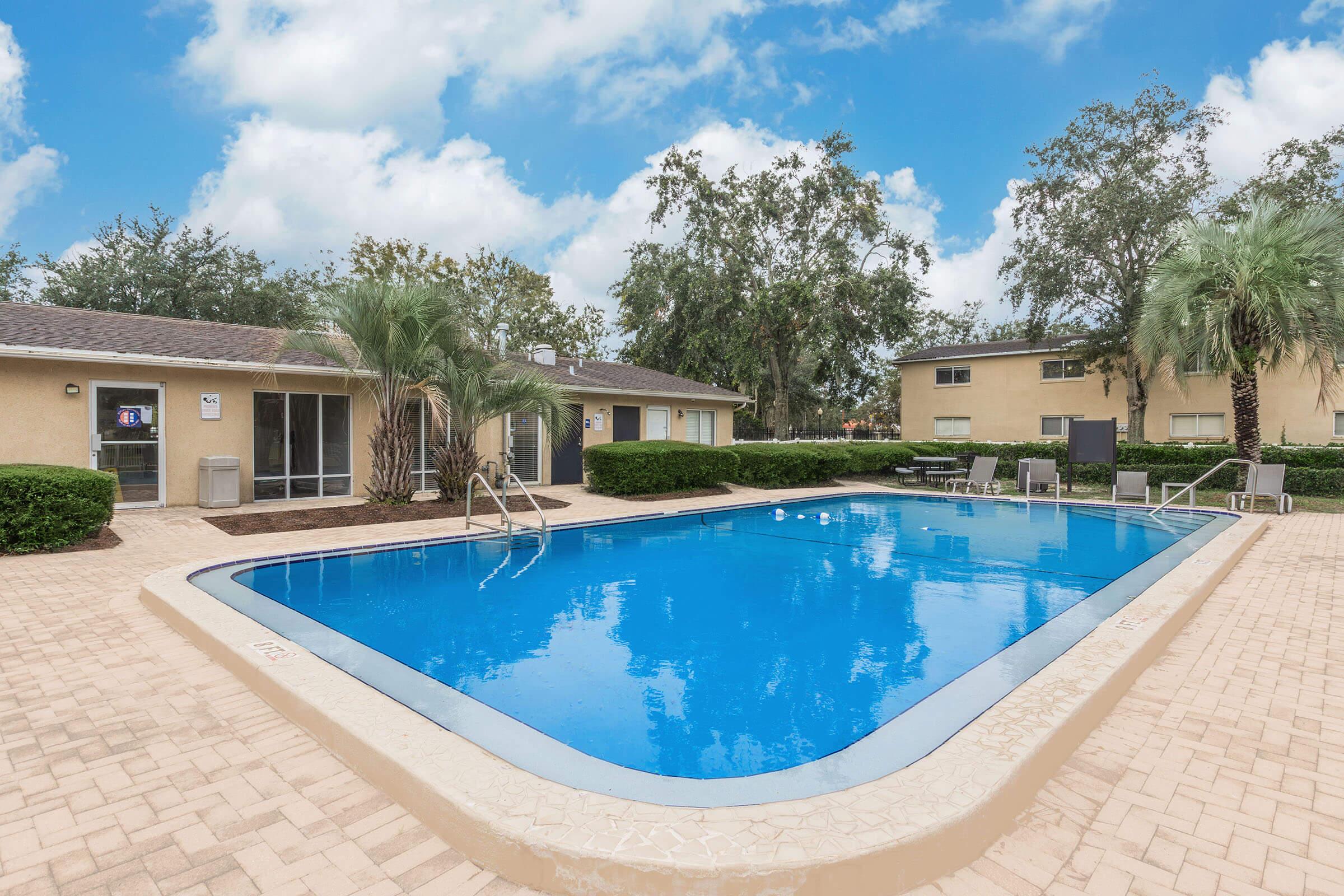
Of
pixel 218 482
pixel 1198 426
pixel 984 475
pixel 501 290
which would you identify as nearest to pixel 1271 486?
pixel 984 475

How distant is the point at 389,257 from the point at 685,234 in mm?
12913

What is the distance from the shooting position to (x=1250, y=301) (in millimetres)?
12961

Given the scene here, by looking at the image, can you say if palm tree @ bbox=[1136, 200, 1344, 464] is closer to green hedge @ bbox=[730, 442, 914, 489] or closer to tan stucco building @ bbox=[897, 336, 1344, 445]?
green hedge @ bbox=[730, 442, 914, 489]

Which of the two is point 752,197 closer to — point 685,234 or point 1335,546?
point 685,234

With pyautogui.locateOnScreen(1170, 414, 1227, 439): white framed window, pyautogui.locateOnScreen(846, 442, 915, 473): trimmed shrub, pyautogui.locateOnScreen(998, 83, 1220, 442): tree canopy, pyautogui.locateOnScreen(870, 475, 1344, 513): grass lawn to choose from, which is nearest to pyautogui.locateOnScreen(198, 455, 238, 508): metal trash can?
pyautogui.locateOnScreen(846, 442, 915, 473): trimmed shrub

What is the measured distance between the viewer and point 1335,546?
923 cm

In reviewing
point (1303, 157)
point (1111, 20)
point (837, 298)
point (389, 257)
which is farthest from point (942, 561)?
point (389, 257)

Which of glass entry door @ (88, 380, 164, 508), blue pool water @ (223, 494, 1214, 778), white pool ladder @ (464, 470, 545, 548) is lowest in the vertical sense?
blue pool water @ (223, 494, 1214, 778)

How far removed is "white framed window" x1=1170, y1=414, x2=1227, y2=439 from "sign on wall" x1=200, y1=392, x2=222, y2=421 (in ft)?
96.5

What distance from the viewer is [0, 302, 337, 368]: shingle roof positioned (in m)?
10.8

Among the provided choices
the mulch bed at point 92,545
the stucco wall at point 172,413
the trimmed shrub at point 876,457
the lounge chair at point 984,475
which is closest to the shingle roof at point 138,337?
the stucco wall at point 172,413

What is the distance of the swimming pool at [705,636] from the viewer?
11.2 feet

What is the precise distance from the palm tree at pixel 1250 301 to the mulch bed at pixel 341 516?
13.4 m

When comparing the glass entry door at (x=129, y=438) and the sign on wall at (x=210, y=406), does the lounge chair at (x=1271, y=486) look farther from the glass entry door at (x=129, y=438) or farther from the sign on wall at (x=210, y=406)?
the glass entry door at (x=129, y=438)
